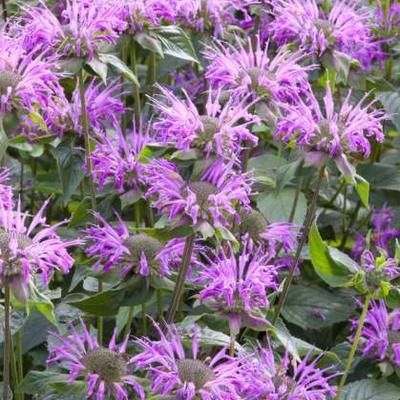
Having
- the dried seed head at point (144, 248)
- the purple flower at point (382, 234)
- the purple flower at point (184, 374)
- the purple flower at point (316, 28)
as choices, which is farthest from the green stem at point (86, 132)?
the purple flower at point (382, 234)

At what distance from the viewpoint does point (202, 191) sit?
1.66 metres

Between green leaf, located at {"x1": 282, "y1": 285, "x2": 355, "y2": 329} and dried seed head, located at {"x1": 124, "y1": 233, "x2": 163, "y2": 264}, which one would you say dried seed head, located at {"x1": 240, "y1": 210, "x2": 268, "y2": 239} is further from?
green leaf, located at {"x1": 282, "y1": 285, "x2": 355, "y2": 329}

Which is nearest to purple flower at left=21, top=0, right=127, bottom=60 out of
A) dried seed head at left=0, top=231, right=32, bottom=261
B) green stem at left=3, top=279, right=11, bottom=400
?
dried seed head at left=0, top=231, right=32, bottom=261

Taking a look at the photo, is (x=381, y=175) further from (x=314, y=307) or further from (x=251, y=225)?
(x=251, y=225)

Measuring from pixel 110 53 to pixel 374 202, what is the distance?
3.33 feet

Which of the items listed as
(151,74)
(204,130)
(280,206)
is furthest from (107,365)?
(151,74)

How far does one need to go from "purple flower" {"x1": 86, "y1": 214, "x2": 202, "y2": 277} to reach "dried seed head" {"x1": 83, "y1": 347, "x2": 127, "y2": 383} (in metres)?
0.17

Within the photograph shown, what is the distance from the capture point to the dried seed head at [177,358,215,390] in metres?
1.54

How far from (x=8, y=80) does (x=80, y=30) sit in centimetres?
21

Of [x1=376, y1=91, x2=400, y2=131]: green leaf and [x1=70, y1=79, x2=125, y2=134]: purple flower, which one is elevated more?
[x1=70, y1=79, x2=125, y2=134]: purple flower

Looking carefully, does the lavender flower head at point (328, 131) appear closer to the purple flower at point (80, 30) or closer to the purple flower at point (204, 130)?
the purple flower at point (204, 130)

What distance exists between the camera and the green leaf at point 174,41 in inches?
82.2

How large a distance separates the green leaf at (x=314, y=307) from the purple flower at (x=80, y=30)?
76 cm

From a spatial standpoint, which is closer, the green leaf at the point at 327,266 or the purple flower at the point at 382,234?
the green leaf at the point at 327,266
